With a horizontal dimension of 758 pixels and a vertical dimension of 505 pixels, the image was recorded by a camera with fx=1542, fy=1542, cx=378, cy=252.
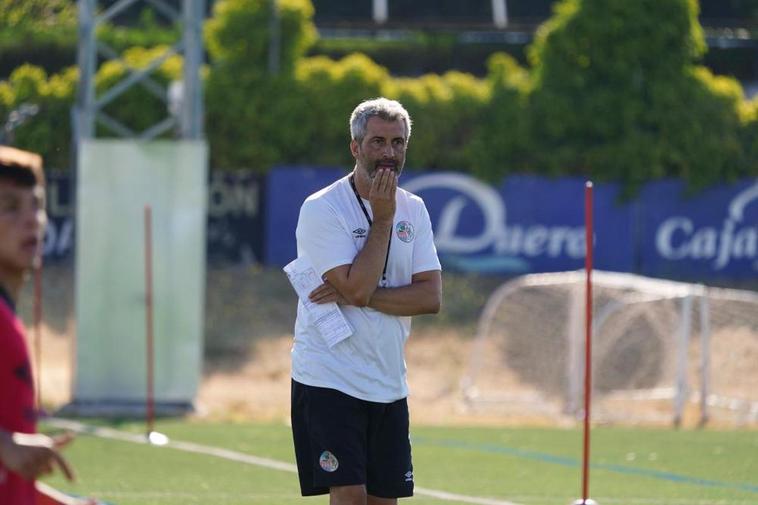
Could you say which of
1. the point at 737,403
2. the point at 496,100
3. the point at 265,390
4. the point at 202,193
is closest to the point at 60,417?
the point at 202,193

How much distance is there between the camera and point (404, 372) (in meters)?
6.33

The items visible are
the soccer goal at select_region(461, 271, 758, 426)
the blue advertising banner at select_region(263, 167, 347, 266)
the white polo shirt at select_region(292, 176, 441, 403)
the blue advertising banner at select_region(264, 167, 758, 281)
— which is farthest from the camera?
the blue advertising banner at select_region(264, 167, 758, 281)

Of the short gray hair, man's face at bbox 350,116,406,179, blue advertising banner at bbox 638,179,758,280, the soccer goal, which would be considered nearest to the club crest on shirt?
man's face at bbox 350,116,406,179

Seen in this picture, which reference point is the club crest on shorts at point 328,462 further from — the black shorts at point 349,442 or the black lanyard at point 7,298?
the black lanyard at point 7,298

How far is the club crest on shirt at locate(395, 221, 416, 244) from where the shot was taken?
6.30 metres

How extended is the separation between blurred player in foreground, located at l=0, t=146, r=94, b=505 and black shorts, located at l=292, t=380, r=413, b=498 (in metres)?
1.98

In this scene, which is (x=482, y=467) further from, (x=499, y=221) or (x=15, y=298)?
(x=499, y=221)

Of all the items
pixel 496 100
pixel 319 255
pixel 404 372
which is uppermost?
pixel 496 100

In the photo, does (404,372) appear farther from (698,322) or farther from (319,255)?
(698,322)

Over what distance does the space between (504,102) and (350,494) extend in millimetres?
19554

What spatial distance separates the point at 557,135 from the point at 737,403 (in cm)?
870

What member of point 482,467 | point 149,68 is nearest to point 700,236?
point 149,68

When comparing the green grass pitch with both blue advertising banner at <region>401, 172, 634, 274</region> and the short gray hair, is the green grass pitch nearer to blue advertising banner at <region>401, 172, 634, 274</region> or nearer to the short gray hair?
the short gray hair

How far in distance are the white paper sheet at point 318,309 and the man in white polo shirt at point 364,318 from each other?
4 centimetres
